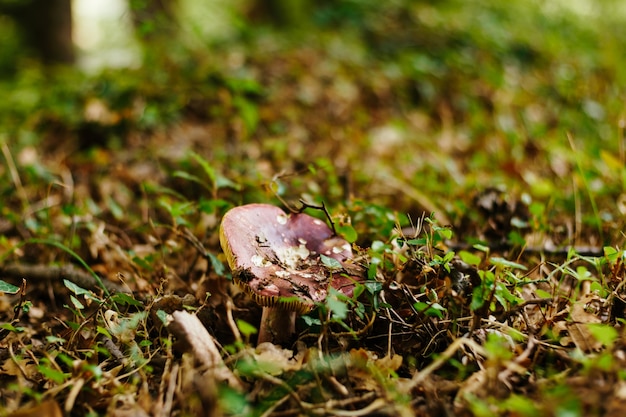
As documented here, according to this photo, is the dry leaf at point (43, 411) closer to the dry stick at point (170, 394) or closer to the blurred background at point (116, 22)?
the dry stick at point (170, 394)

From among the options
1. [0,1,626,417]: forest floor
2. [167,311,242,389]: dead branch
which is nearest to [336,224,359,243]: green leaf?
[0,1,626,417]: forest floor

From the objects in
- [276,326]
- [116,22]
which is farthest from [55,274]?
[116,22]

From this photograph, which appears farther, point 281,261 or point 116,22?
point 116,22

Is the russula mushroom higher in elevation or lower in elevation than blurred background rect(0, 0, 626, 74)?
lower

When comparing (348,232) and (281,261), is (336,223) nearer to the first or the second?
(348,232)

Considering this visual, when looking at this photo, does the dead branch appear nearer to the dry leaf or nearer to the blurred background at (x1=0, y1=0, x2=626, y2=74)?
the dry leaf

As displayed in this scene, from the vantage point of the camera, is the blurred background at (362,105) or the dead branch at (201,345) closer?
the dead branch at (201,345)

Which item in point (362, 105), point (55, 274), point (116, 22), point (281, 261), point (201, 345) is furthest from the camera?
point (116, 22)

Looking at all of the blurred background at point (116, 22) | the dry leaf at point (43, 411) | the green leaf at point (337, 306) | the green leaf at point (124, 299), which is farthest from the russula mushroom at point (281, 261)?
the blurred background at point (116, 22)
